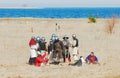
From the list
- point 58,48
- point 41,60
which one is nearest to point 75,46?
point 58,48

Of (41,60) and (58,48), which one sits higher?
(58,48)

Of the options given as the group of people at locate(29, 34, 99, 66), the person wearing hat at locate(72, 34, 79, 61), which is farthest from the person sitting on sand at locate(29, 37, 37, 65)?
the person wearing hat at locate(72, 34, 79, 61)

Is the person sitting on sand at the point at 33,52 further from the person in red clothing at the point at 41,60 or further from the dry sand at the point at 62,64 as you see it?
the dry sand at the point at 62,64

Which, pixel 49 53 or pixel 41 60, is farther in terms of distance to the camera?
pixel 49 53

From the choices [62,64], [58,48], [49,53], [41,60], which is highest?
[58,48]

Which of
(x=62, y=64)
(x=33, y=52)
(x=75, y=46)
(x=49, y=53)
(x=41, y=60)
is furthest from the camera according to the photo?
(x=75, y=46)

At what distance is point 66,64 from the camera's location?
838 inches

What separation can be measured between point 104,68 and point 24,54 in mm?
6236

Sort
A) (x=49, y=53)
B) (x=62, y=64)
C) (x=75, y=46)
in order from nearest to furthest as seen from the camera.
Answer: (x=62, y=64) < (x=49, y=53) < (x=75, y=46)

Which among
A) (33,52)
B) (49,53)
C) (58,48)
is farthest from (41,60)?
(49,53)

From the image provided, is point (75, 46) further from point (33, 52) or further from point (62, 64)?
point (33, 52)

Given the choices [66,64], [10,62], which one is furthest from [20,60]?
[66,64]

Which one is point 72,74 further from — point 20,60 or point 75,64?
point 20,60

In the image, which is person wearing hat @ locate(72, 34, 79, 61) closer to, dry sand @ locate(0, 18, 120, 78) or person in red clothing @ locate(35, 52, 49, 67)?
dry sand @ locate(0, 18, 120, 78)
